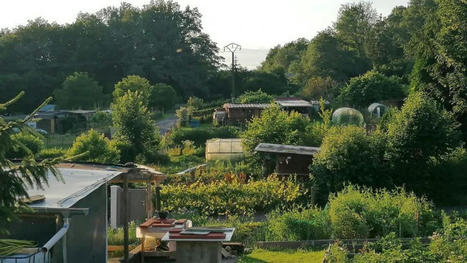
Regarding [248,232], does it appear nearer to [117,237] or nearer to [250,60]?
[117,237]

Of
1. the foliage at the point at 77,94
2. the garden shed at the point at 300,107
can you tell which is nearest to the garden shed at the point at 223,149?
the garden shed at the point at 300,107

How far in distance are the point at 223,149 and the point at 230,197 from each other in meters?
9.85

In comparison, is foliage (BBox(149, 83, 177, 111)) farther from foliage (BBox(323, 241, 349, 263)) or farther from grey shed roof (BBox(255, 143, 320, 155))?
foliage (BBox(323, 241, 349, 263))

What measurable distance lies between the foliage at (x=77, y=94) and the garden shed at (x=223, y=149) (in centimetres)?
3527

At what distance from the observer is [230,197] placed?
60.6ft

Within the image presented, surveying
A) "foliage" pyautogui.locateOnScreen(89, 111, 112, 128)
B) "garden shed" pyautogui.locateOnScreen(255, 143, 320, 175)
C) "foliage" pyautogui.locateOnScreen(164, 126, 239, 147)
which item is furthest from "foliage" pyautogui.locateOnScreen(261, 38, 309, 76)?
"garden shed" pyautogui.locateOnScreen(255, 143, 320, 175)

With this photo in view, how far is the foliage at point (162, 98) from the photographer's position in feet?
204

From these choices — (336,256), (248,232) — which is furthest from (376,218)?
(336,256)

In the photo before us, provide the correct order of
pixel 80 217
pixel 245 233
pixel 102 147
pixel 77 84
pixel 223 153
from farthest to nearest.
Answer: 1. pixel 77 84
2. pixel 223 153
3. pixel 102 147
4. pixel 245 233
5. pixel 80 217

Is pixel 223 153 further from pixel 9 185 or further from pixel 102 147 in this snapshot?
pixel 9 185

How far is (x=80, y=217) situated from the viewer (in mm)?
8188

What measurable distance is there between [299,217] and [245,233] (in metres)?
1.24

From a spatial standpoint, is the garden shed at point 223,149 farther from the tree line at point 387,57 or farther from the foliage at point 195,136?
the tree line at point 387,57

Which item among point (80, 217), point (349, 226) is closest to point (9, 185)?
point (80, 217)
